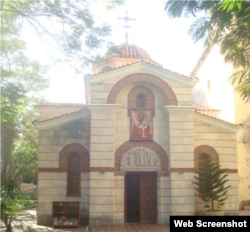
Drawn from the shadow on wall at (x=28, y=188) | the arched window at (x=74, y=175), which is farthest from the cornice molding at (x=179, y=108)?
the shadow on wall at (x=28, y=188)

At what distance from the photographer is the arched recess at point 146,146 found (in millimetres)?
16047

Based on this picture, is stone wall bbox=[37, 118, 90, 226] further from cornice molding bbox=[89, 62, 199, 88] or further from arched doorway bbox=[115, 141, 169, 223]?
cornice molding bbox=[89, 62, 199, 88]

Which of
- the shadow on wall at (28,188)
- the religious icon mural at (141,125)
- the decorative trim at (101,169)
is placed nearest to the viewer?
the decorative trim at (101,169)

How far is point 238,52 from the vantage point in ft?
38.8

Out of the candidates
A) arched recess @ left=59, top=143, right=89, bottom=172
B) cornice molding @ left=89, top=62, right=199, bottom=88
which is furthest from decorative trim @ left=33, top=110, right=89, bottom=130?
cornice molding @ left=89, top=62, right=199, bottom=88

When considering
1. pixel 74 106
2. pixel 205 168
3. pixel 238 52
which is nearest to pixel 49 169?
pixel 74 106

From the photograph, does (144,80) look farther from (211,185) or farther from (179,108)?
(211,185)

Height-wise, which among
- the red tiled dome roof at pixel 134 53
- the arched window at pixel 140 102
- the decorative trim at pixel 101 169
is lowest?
the decorative trim at pixel 101 169

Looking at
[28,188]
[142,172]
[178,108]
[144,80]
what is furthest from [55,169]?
[28,188]

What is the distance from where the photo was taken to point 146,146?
16.3 metres

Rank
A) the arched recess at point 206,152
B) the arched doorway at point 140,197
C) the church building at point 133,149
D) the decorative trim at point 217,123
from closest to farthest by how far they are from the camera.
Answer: the church building at point 133,149
the arched doorway at point 140,197
the arched recess at point 206,152
the decorative trim at point 217,123

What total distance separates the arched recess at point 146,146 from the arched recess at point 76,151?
152 centimetres

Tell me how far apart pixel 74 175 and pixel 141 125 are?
3.96 m

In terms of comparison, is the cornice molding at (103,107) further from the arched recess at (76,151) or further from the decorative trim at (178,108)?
the decorative trim at (178,108)
